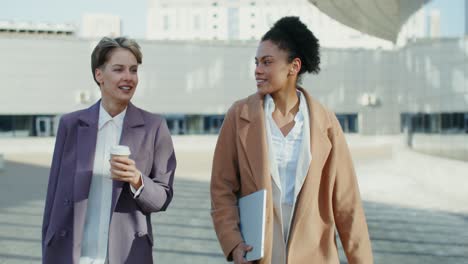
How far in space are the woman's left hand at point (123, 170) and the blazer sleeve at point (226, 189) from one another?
0.39 m

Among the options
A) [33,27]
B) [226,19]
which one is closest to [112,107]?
[33,27]

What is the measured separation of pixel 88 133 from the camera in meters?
3.07

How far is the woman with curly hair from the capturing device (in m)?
2.89

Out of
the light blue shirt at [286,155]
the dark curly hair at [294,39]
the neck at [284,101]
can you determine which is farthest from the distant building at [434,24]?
the light blue shirt at [286,155]

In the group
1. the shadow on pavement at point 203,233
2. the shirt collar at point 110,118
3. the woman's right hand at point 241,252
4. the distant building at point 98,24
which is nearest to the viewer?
the woman's right hand at point 241,252

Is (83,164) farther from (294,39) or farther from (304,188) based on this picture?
(294,39)

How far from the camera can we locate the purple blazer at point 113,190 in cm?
291

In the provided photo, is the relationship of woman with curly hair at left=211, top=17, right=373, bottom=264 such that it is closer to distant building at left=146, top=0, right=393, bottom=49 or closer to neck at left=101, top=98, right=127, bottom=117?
neck at left=101, top=98, right=127, bottom=117

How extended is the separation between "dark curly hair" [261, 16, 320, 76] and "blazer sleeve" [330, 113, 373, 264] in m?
0.42

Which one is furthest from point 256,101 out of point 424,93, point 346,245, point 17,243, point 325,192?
point 424,93

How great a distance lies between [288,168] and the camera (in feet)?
9.63

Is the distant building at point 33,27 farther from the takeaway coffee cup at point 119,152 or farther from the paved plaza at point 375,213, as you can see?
the takeaway coffee cup at point 119,152

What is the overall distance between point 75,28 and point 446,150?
289 ft

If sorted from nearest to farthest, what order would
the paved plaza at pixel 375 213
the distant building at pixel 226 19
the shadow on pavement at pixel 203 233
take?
the shadow on pavement at pixel 203 233 < the paved plaza at pixel 375 213 < the distant building at pixel 226 19
